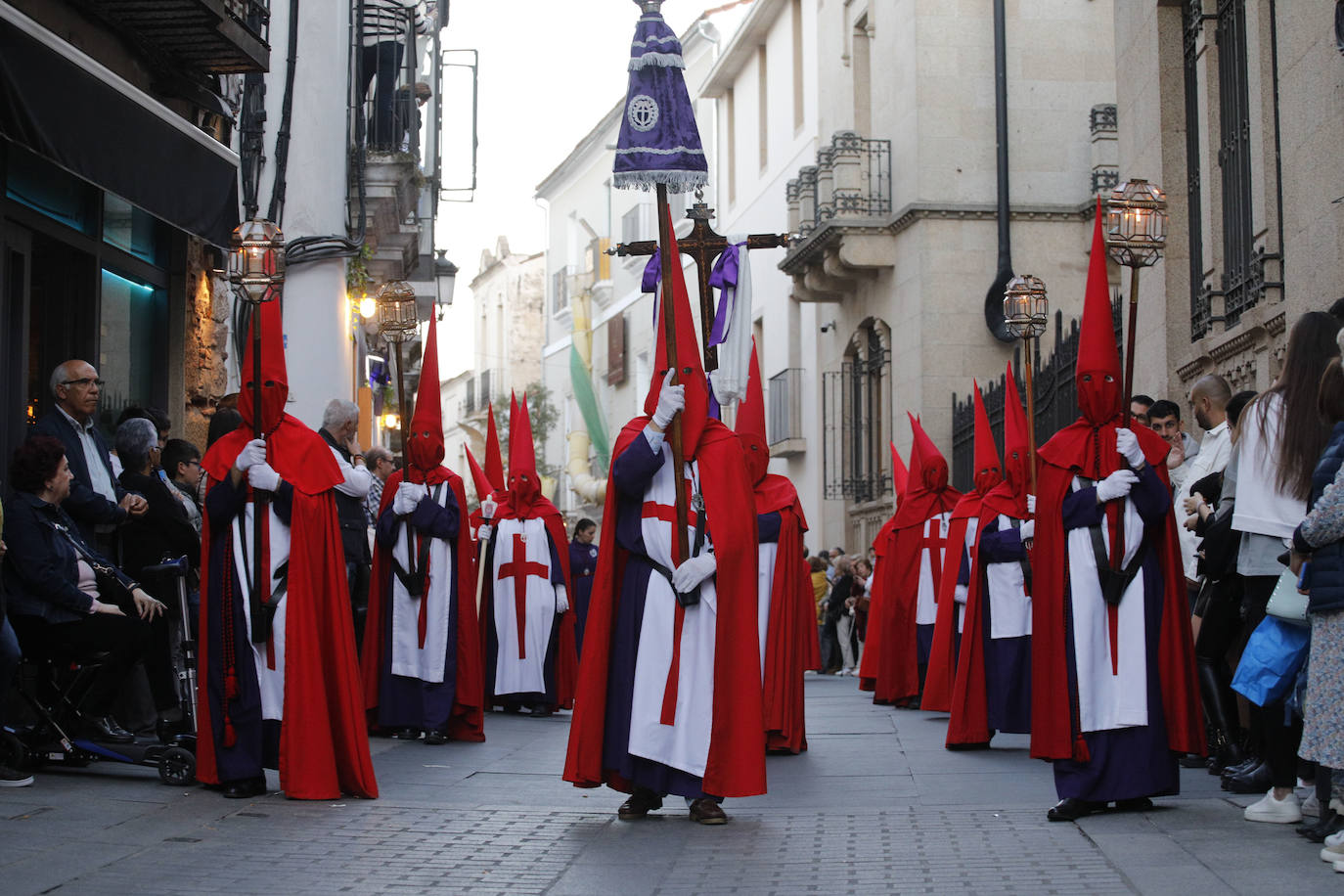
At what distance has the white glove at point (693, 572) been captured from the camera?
762 cm

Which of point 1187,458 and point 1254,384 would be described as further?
point 1254,384

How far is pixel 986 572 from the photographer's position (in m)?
11.7

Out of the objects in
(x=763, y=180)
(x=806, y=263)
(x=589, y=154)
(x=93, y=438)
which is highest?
(x=589, y=154)

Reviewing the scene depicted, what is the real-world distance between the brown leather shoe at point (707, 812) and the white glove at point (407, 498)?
461 centimetres

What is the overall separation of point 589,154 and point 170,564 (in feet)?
138

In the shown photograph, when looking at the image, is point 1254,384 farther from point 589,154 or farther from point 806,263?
point 589,154

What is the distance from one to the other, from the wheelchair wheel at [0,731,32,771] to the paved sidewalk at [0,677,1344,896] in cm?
17

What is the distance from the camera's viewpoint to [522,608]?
14492 mm

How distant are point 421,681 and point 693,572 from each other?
4646 mm

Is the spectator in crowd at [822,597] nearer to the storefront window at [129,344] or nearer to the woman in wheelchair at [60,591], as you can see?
the storefront window at [129,344]

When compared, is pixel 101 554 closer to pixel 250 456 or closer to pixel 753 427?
pixel 250 456

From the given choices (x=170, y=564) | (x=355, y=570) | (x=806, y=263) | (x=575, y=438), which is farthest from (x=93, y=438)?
(x=575, y=438)

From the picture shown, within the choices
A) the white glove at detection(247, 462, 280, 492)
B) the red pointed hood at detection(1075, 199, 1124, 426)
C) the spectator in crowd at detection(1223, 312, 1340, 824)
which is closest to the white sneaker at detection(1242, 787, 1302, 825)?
the spectator in crowd at detection(1223, 312, 1340, 824)

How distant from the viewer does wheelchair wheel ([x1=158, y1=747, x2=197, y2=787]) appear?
8305mm
